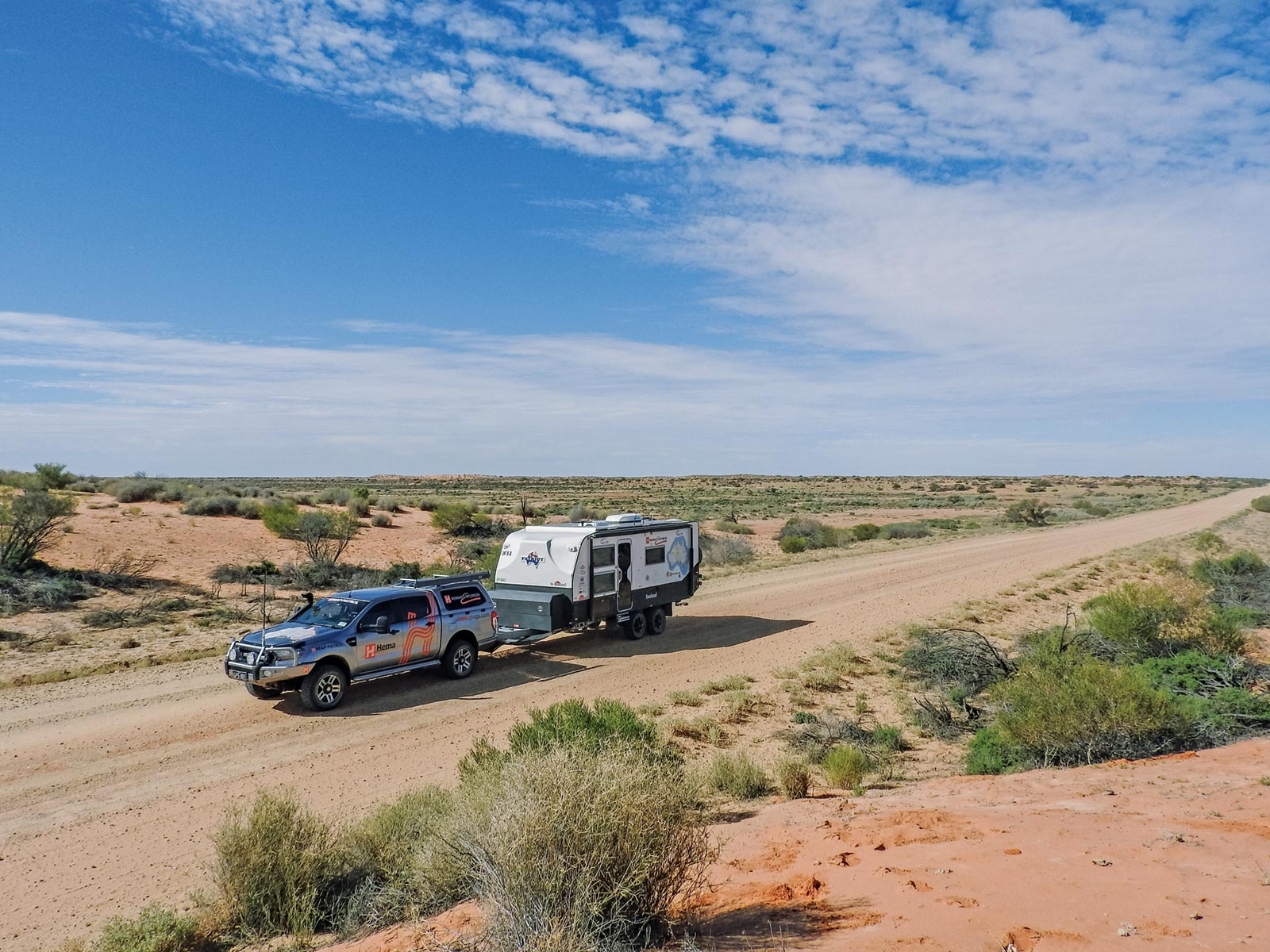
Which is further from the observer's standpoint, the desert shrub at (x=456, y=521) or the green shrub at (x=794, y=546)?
the desert shrub at (x=456, y=521)

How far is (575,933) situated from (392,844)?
3.54 meters

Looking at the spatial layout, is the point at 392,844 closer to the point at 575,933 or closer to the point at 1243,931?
the point at 575,933

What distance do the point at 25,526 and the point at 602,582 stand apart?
18396mm

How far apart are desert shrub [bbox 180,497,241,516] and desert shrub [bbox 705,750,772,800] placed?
36.6 m

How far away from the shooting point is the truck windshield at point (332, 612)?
1338 cm

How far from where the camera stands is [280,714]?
1266 centimetres

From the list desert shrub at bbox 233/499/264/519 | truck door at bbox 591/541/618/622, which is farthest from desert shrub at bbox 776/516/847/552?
desert shrub at bbox 233/499/264/519

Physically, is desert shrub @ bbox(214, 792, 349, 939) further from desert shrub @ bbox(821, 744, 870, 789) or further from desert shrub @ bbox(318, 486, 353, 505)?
desert shrub @ bbox(318, 486, 353, 505)

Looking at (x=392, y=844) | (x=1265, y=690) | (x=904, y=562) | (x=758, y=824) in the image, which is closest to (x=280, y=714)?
(x=392, y=844)

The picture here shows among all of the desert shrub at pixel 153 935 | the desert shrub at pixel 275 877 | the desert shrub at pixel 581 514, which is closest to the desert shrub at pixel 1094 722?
the desert shrub at pixel 275 877

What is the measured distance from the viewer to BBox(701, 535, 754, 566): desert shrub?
3341 centimetres

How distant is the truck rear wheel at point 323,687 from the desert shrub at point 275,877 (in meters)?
5.77

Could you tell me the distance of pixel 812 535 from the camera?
4125 cm

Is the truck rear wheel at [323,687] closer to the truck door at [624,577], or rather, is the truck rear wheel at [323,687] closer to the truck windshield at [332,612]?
the truck windshield at [332,612]
